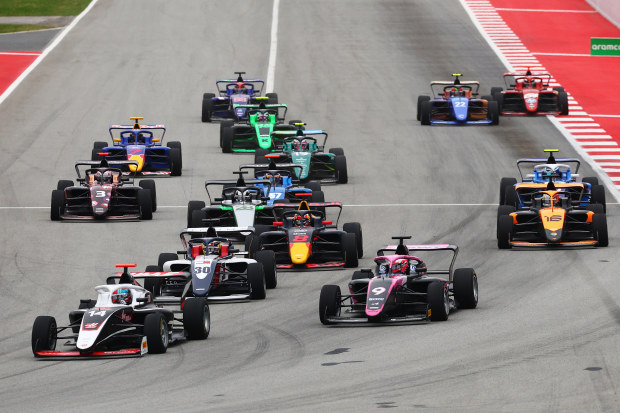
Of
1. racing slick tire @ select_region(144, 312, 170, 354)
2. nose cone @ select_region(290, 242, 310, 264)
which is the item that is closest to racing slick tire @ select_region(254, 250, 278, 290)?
nose cone @ select_region(290, 242, 310, 264)

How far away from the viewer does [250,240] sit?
106ft

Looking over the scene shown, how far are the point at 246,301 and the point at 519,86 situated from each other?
99.0ft

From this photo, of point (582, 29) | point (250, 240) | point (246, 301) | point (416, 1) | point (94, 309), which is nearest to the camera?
point (94, 309)

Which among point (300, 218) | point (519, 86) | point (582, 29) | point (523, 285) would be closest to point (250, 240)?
point (300, 218)

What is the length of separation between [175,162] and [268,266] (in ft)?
54.8

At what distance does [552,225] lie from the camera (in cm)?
3375

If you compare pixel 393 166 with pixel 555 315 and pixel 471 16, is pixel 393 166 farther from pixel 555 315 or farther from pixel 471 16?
pixel 471 16

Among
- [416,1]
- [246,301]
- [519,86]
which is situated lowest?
[246,301]

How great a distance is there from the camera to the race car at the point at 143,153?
4562cm

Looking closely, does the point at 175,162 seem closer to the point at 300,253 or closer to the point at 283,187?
the point at 283,187

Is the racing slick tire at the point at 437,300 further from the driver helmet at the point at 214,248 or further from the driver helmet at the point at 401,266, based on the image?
the driver helmet at the point at 214,248

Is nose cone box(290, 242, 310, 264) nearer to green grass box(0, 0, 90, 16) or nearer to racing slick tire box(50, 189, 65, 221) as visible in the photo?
racing slick tire box(50, 189, 65, 221)

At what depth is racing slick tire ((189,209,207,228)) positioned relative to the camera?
35.4 metres

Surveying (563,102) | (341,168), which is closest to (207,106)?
(341,168)
